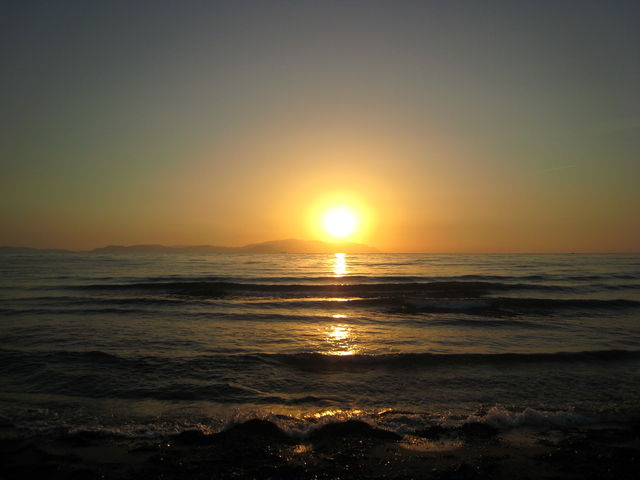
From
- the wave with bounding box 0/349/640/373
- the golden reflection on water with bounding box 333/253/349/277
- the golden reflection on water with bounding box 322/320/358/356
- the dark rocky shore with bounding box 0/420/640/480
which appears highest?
the dark rocky shore with bounding box 0/420/640/480

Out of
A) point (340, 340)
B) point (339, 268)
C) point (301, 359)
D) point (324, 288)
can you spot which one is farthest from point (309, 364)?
point (339, 268)

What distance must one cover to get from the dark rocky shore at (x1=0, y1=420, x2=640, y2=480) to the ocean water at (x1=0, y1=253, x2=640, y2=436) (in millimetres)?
347

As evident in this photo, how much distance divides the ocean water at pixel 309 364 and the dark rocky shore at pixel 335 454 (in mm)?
347

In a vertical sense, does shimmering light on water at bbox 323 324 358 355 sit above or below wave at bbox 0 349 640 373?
below

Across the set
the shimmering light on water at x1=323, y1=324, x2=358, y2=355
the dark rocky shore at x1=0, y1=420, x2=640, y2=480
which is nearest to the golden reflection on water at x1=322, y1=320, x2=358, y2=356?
the shimmering light on water at x1=323, y1=324, x2=358, y2=355

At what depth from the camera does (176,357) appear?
32.0 ft

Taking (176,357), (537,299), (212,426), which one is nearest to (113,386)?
(176,357)

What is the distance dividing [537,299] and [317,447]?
20.7 m

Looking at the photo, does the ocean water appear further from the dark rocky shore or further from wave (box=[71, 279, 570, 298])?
wave (box=[71, 279, 570, 298])

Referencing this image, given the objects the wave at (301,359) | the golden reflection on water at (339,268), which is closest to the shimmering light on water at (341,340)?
the wave at (301,359)

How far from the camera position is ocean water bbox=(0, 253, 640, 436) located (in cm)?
636

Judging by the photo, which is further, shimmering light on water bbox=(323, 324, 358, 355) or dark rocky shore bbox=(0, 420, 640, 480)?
shimmering light on water bbox=(323, 324, 358, 355)

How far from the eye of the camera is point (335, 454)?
4.94 m

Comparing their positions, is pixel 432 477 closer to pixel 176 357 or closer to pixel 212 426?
pixel 212 426
